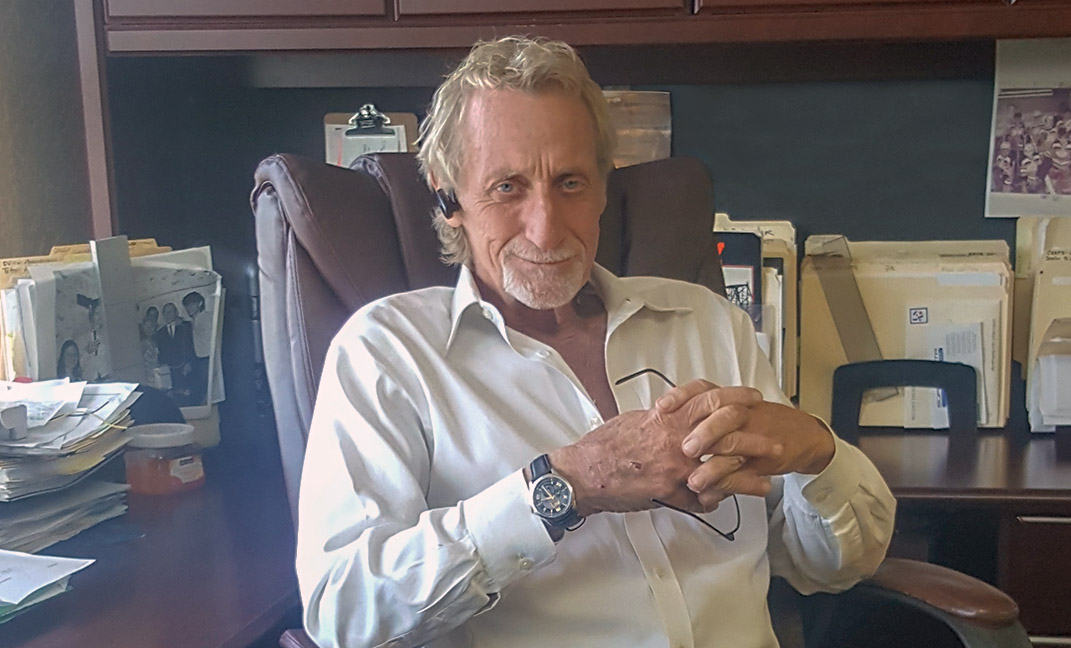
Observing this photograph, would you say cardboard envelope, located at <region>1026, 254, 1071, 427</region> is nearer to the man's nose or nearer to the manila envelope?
the manila envelope

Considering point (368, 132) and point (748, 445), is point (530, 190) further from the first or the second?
point (368, 132)

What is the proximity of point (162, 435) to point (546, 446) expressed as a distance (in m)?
0.70

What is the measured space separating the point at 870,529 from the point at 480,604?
1.59 ft

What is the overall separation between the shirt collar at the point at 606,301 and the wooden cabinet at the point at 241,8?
54cm

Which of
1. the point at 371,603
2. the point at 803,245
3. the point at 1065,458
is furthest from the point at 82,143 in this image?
the point at 1065,458

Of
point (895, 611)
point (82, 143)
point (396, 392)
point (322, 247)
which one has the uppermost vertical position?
point (82, 143)

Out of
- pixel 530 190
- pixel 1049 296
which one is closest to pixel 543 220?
pixel 530 190

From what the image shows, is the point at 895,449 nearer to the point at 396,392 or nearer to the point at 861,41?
the point at 861,41

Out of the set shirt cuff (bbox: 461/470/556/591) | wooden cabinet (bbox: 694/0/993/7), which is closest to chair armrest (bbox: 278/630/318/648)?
shirt cuff (bbox: 461/470/556/591)

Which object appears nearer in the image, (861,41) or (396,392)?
(396,392)

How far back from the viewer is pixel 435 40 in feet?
5.05

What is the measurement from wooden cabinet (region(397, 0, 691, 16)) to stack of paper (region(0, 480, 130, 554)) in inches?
33.9

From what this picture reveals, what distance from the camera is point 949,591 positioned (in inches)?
42.9

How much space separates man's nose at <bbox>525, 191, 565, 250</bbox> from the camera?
1.11 meters
